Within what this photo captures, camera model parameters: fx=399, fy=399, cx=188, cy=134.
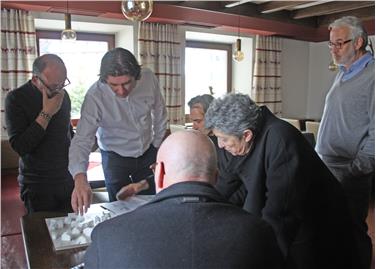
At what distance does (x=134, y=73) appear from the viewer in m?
1.83

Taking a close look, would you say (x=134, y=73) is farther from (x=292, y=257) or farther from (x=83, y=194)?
(x=292, y=257)

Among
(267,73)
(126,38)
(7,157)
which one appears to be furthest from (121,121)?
(267,73)

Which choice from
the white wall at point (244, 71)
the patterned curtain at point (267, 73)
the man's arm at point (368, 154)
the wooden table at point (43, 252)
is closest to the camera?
the wooden table at point (43, 252)

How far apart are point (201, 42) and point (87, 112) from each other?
4612 mm

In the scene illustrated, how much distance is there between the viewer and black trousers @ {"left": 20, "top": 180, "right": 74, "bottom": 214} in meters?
1.97

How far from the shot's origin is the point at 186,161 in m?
0.92

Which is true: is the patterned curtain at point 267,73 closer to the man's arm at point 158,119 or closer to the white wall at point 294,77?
the white wall at point 294,77

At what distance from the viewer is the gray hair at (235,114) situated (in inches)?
51.1

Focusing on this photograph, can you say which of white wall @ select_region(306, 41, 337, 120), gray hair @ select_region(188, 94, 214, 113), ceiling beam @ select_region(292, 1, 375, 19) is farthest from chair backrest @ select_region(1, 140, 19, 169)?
white wall @ select_region(306, 41, 337, 120)

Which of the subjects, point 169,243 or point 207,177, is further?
point 207,177

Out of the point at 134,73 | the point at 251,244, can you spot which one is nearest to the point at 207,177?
the point at 251,244

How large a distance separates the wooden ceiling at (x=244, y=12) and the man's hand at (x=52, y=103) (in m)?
2.46

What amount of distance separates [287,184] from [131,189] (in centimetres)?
81

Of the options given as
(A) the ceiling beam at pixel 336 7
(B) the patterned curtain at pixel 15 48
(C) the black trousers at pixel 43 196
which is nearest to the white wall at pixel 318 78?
(A) the ceiling beam at pixel 336 7
